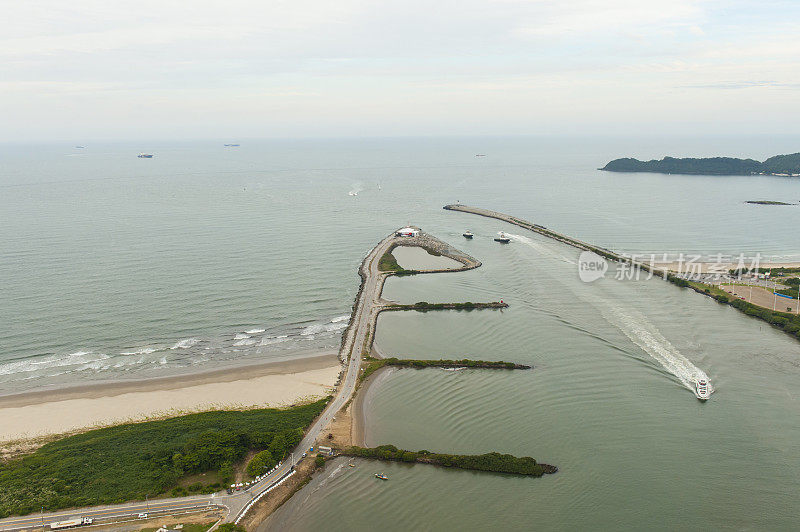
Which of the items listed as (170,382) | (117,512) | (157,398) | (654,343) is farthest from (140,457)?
(654,343)

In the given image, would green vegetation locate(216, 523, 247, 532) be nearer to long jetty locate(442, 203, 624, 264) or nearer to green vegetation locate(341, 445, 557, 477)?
green vegetation locate(341, 445, 557, 477)

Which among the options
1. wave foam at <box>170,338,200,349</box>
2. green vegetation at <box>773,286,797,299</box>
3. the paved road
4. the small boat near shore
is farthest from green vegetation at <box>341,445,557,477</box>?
the small boat near shore

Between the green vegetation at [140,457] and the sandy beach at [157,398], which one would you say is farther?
the sandy beach at [157,398]

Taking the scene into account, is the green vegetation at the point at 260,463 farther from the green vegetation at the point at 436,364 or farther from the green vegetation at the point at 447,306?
the green vegetation at the point at 447,306

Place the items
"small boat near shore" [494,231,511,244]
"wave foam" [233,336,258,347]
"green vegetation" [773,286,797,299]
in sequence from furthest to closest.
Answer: "small boat near shore" [494,231,511,244] < "green vegetation" [773,286,797,299] < "wave foam" [233,336,258,347]

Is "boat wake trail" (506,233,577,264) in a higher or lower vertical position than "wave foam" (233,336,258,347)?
higher

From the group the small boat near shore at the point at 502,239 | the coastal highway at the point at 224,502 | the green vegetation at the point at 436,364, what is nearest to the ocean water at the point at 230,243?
the green vegetation at the point at 436,364

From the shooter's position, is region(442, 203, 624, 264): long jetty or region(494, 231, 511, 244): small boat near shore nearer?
region(442, 203, 624, 264): long jetty
